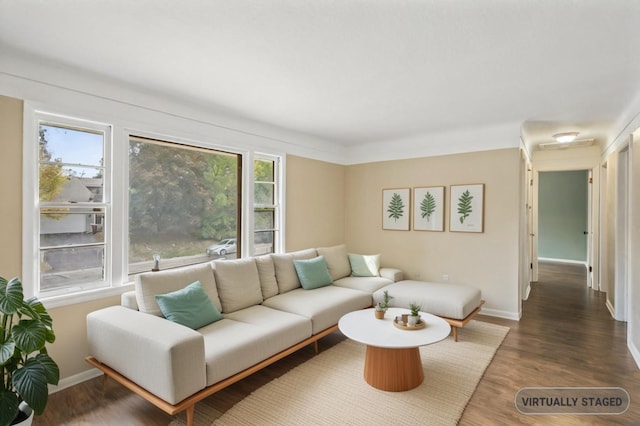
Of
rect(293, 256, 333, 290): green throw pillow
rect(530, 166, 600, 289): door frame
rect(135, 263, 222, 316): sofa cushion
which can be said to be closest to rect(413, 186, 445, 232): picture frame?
rect(293, 256, 333, 290): green throw pillow

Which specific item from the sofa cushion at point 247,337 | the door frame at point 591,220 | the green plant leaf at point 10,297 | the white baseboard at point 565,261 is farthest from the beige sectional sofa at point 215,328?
the white baseboard at point 565,261

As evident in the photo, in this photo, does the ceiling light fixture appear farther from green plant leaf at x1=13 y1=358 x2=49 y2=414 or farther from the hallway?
green plant leaf at x1=13 y1=358 x2=49 y2=414

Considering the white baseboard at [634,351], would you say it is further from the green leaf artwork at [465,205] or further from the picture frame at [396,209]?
the picture frame at [396,209]

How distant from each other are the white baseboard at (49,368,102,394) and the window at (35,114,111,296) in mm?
690

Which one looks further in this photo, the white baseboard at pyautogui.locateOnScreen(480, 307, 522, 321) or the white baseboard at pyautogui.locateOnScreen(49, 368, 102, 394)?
the white baseboard at pyautogui.locateOnScreen(480, 307, 522, 321)

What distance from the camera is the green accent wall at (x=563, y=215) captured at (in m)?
8.58

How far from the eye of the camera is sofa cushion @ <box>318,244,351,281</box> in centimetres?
469

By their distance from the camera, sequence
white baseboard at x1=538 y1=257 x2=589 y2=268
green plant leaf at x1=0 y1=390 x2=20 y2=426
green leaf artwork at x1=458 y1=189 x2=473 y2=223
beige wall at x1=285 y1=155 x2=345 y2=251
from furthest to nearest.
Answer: white baseboard at x1=538 y1=257 x2=589 y2=268
beige wall at x1=285 y1=155 x2=345 y2=251
green leaf artwork at x1=458 y1=189 x2=473 y2=223
green plant leaf at x1=0 y1=390 x2=20 y2=426

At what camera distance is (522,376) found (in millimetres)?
2848

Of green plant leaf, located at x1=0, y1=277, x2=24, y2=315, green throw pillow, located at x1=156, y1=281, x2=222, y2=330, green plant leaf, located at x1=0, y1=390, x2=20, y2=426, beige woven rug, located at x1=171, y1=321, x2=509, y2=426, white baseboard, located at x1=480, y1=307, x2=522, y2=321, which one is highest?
green plant leaf, located at x1=0, y1=277, x2=24, y2=315

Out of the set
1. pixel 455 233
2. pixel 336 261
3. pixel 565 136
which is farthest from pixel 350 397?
pixel 565 136

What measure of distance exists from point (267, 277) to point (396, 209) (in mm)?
2499

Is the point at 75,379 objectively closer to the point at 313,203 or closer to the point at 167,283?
the point at 167,283

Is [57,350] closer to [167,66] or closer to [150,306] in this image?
[150,306]
